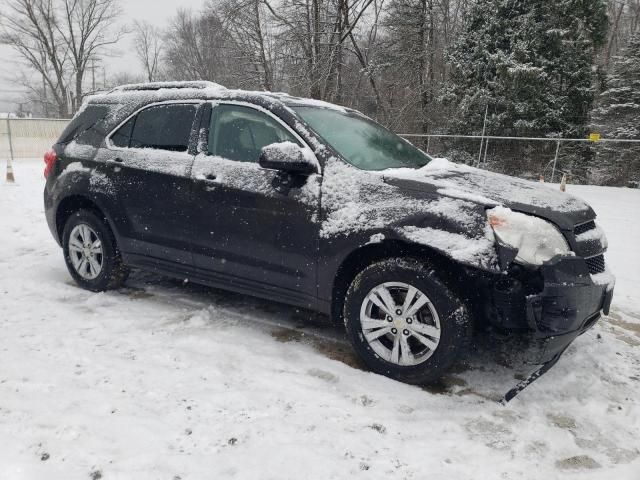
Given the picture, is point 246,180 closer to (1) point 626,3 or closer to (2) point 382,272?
(2) point 382,272

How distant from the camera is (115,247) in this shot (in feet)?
14.4

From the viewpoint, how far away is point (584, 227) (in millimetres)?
2998

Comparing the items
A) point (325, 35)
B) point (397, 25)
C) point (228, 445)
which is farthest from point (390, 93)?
point (228, 445)

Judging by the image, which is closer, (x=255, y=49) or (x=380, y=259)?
(x=380, y=259)

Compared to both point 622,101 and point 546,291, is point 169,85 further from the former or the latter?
point 622,101

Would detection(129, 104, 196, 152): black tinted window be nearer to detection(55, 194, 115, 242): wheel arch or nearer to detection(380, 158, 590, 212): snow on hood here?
detection(55, 194, 115, 242): wheel arch

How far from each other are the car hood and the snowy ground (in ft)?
3.55

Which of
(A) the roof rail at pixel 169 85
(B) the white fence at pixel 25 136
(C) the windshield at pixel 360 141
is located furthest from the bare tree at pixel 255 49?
(C) the windshield at pixel 360 141

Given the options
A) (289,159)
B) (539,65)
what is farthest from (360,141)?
(539,65)

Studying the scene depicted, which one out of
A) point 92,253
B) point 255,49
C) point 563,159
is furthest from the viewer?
point 255,49

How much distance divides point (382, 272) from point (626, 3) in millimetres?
44139

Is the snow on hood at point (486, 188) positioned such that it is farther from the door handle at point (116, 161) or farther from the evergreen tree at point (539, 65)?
the evergreen tree at point (539, 65)

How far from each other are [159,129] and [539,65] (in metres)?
20.3

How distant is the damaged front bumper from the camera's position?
2.67 meters
